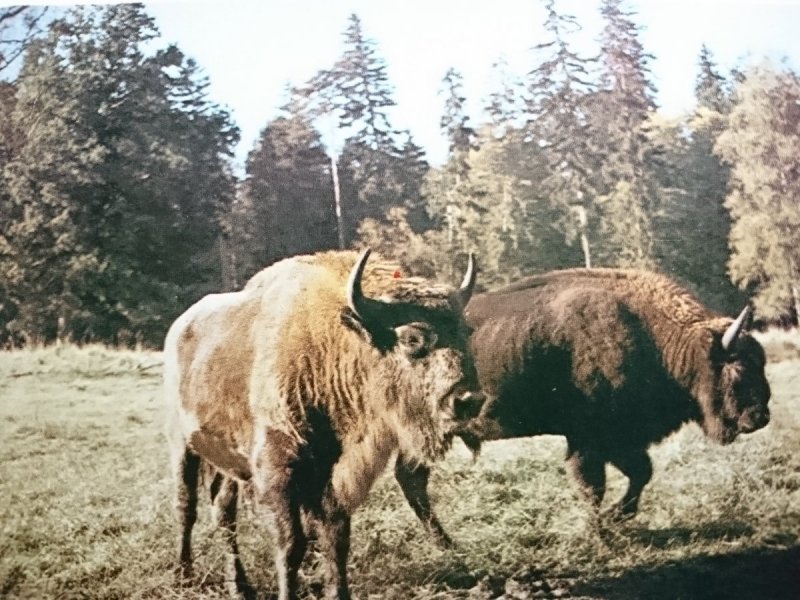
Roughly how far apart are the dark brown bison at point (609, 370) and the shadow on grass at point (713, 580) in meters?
0.24

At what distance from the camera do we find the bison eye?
2908 millimetres

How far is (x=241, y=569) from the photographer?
9.80ft

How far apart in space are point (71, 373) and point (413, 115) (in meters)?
1.62

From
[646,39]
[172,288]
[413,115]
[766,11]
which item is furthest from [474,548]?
[766,11]

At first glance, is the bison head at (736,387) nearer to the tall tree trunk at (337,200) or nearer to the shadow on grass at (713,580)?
the shadow on grass at (713,580)

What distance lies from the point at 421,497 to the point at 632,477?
78cm

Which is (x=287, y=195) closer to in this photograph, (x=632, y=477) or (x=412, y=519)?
(x=412, y=519)

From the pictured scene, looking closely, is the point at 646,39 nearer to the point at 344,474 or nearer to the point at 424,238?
the point at 424,238

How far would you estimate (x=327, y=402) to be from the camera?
2.93 m

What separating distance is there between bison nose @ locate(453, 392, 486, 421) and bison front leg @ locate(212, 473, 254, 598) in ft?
2.67

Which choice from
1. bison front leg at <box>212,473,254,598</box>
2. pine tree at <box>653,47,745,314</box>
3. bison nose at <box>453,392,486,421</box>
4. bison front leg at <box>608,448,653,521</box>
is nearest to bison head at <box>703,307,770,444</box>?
pine tree at <box>653,47,745,314</box>

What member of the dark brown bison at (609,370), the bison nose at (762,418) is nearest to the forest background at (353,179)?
the dark brown bison at (609,370)

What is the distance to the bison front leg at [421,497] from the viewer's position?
10.1ft

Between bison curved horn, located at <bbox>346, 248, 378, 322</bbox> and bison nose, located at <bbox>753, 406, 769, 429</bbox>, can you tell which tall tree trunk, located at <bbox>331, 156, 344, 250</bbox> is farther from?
bison nose, located at <bbox>753, 406, 769, 429</bbox>
